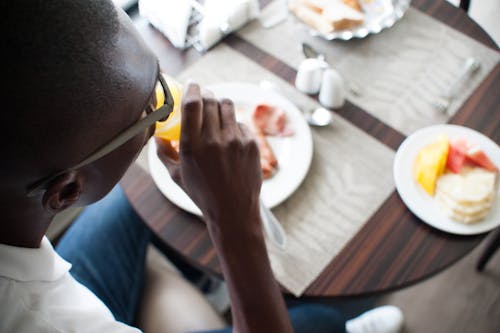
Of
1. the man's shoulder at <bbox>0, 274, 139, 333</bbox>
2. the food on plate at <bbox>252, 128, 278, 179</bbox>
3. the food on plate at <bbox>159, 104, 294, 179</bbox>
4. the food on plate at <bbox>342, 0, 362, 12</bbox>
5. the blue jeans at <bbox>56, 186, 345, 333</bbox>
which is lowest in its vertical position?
the blue jeans at <bbox>56, 186, 345, 333</bbox>

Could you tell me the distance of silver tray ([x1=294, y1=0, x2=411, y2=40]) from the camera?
1124 mm

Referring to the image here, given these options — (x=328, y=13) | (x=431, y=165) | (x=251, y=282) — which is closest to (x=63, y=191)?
(x=251, y=282)

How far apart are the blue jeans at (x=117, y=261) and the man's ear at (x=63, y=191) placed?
1.23ft

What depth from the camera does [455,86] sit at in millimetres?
1042

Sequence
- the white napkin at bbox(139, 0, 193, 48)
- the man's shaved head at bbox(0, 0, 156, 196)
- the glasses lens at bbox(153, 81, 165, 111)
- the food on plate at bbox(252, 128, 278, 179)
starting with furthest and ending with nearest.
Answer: the white napkin at bbox(139, 0, 193, 48) < the food on plate at bbox(252, 128, 278, 179) < the glasses lens at bbox(153, 81, 165, 111) < the man's shaved head at bbox(0, 0, 156, 196)

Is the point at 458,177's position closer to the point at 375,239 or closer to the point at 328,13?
the point at 375,239

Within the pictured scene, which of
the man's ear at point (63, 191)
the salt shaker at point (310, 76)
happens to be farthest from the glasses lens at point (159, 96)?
the salt shaker at point (310, 76)

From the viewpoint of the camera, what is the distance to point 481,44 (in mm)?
1117

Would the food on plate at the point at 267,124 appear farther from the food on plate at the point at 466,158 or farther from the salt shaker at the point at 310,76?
the food on plate at the point at 466,158

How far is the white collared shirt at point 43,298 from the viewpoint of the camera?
60cm

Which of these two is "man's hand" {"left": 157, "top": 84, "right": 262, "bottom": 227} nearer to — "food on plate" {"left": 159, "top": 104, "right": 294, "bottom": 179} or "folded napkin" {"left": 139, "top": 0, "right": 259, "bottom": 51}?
"food on plate" {"left": 159, "top": 104, "right": 294, "bottom": 179}

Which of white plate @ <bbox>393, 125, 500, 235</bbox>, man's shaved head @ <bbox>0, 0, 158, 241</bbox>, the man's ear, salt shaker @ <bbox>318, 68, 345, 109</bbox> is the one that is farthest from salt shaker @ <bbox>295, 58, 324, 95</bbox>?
the man's ear

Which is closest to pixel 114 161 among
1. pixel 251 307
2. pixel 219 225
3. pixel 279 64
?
pixel 219 225

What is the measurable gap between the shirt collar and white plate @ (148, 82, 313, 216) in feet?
0.84
